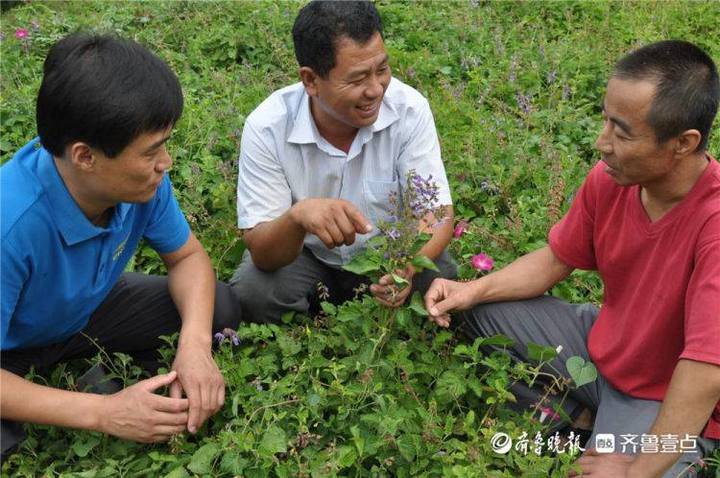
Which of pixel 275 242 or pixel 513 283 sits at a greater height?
pixel 275 242

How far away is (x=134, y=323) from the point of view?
336 centimetres

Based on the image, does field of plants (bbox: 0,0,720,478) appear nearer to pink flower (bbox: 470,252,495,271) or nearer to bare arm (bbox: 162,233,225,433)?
bare arm (bbox: 162,233,225,433)

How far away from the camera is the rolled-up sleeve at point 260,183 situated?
3.50 metres

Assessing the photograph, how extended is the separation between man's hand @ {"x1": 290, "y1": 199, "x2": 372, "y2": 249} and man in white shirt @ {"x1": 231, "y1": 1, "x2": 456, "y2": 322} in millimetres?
194

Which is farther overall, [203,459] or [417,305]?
[417,305]

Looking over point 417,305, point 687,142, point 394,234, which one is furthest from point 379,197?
point 687,142

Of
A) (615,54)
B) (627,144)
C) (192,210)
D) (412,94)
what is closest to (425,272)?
(412,94)

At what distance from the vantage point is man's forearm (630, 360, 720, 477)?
259 cm

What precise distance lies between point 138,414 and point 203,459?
26cm

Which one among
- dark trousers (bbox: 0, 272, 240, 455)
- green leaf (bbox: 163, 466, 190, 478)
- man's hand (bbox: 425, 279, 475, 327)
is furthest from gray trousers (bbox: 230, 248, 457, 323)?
green leaf (bbox: 163, 466, 190, 478)

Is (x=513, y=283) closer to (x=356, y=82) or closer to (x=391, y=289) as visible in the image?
(x=391, y=289)

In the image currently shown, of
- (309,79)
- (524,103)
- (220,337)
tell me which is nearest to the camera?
(220,337)

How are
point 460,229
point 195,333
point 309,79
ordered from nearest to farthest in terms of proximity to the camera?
point 195,333 → point 309,79 → point 460,229

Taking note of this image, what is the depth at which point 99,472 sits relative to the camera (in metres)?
2.87
